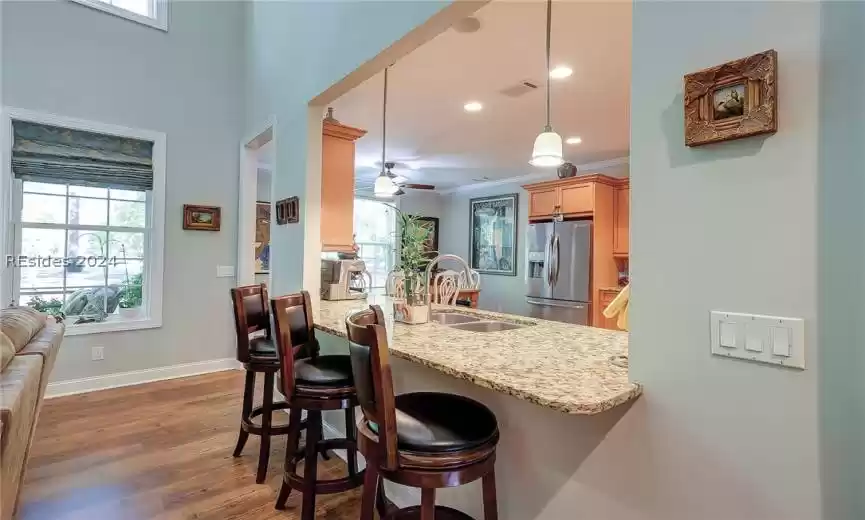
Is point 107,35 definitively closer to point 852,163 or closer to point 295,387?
point 295,387

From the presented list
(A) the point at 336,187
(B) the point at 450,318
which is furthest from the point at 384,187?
(B) the point at 450,318

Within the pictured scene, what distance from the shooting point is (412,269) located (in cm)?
224

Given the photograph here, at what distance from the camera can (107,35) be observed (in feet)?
12.4

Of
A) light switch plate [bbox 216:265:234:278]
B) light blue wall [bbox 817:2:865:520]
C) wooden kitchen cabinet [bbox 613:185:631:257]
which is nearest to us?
light blue wall [bbox 817:2:865:520]

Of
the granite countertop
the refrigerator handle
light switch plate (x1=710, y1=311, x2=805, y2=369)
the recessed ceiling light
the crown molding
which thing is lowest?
the granite countertop

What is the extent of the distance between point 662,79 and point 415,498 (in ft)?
6.48

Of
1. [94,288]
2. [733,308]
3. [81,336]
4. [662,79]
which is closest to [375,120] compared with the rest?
[94,288]

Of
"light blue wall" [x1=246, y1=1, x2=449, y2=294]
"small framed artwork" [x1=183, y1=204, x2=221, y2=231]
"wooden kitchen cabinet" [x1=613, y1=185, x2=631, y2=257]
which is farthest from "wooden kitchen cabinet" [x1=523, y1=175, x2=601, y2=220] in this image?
"small framed artwork" [x1=183, y1=204, x2=221, y2=231]

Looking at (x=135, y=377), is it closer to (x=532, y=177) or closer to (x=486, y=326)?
(x=486, y=326)

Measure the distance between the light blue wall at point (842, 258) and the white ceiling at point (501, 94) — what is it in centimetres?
179

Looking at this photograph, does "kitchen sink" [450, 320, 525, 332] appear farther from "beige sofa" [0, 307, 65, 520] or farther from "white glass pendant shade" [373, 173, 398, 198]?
"white glass pendant shade" [373, 173, 398, 198]

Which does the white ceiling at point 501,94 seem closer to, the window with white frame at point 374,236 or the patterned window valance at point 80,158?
the window with white frame at point 374,236

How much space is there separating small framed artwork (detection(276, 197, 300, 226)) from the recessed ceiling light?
2.06m

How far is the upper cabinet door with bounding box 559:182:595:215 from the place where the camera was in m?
5.15
